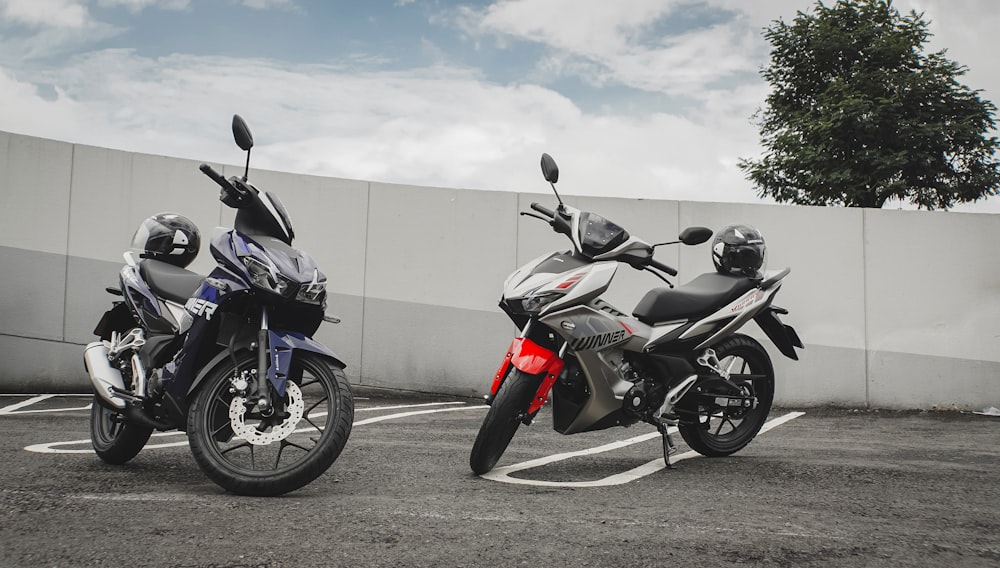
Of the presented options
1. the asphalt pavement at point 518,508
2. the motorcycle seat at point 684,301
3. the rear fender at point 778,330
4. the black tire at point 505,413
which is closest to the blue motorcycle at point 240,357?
the asphalt pavement at point 518,508

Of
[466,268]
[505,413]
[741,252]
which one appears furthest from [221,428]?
[466,268]

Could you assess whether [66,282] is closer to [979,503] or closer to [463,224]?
[463,224]

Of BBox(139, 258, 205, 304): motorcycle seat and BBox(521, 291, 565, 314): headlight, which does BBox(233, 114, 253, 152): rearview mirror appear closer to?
BBox(139, 258, 205, 304): motorcycle seat

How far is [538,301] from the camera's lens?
3873mm

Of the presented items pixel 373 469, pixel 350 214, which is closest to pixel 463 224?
pixel 350 214

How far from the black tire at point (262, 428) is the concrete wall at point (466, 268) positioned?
16.6ft

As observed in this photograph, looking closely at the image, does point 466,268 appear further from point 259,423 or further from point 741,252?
point 259,423

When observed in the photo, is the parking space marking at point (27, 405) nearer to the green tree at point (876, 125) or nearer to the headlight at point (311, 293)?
the headlight at point (311, 293)

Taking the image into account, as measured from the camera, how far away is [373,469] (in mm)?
4004

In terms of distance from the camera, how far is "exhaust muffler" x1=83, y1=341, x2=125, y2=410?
3676 mm

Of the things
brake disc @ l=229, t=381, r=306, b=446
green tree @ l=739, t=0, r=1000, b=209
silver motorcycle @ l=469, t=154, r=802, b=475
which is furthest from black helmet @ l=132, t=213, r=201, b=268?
green tree @ l=739, t=0, r=1000, b=209

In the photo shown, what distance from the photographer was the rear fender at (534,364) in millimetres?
3783

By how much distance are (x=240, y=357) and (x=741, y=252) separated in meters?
2.70

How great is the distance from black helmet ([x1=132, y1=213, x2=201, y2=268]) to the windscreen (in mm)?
1840
